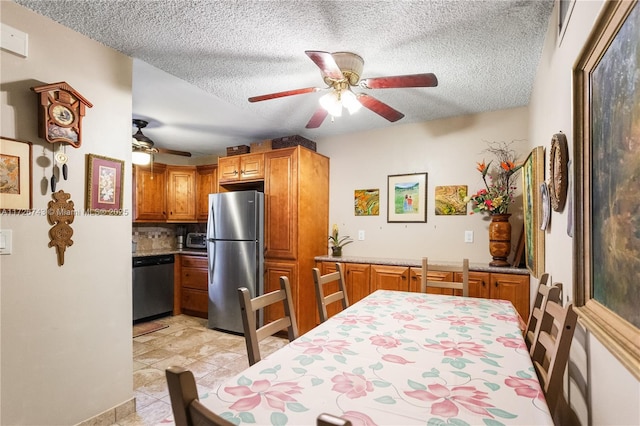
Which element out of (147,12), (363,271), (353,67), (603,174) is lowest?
(363,271)

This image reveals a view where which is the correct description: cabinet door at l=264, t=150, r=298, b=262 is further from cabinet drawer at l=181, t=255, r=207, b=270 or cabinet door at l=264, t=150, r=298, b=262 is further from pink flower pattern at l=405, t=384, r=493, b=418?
pink flower pattern at l=405, t=384, r=493, b=418

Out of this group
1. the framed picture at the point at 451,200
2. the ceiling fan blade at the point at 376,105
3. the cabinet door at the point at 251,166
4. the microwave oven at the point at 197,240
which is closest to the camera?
the ceiling fan blade at the point at 376,105

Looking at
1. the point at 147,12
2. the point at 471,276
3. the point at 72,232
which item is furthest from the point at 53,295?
the point at 471,276

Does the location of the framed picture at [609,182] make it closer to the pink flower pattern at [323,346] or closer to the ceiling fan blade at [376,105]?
the pink flower pattern at [323,346]

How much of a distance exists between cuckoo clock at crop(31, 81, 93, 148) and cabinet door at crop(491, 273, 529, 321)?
3.31 metres

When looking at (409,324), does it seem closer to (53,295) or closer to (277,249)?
(53,295)

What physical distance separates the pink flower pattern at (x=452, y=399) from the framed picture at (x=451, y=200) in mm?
2731

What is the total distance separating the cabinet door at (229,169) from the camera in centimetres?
401

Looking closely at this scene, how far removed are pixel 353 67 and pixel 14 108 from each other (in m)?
1.92

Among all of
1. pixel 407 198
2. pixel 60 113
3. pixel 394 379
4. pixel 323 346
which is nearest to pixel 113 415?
pixel 323 346

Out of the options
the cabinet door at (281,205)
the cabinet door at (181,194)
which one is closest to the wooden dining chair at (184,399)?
the cabinet door at (281,205)

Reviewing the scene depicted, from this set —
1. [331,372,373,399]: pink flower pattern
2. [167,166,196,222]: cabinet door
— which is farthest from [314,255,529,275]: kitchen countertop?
[167,166,196,222]: cabinet door

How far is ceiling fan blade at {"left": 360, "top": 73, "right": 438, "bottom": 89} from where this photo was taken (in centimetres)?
174

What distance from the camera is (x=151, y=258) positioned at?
4.23 meters
